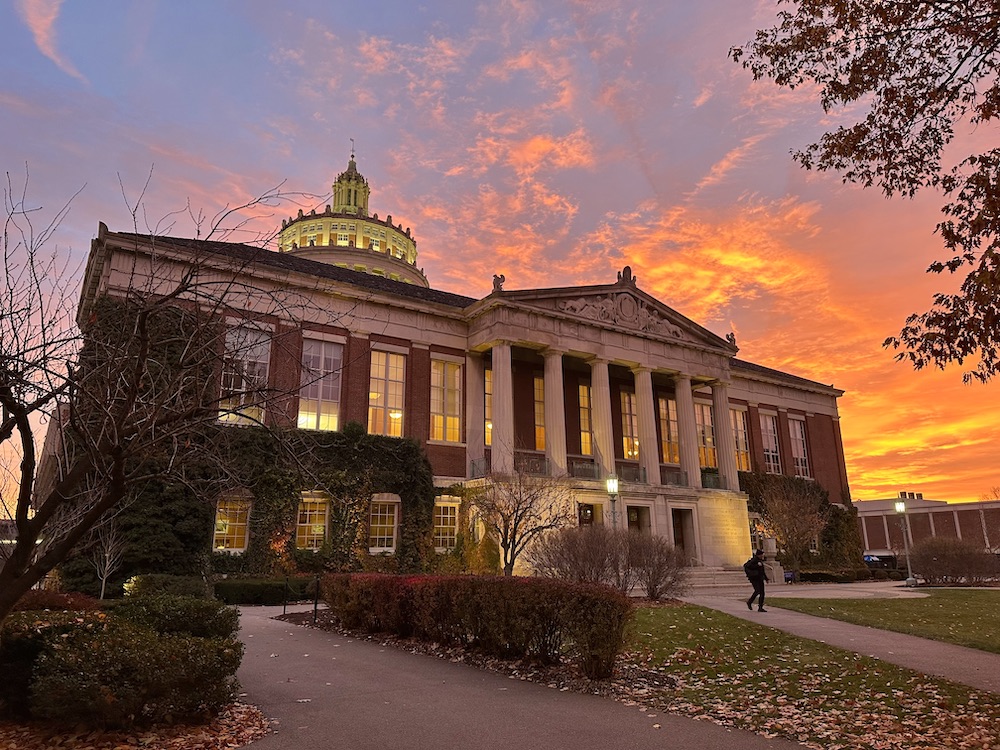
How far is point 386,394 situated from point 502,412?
558 centimetres

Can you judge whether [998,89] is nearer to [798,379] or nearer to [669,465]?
[669,465]

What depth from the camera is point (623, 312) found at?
1526 inches

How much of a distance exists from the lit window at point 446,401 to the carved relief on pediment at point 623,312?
671 cm

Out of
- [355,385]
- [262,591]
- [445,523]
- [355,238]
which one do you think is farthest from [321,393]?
[355,238]

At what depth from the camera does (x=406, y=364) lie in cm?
3391

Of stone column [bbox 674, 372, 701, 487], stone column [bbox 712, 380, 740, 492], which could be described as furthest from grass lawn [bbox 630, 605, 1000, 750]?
stone column [bbox 712, 380, 740, 492]

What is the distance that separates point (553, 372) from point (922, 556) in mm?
19758

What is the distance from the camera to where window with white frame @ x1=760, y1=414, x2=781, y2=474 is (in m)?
48.3

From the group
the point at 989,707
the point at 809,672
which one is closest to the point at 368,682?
the point at 809,672

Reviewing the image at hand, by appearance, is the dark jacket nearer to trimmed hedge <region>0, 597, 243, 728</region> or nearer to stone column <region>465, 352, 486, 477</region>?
trimmed hedge <region>0, 597, 243, 728</region>

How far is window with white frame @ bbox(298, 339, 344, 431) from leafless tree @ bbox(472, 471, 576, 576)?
7.55m

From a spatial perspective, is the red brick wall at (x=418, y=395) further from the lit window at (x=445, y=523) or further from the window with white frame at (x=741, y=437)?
the window with white frame at (x=741, y=437)

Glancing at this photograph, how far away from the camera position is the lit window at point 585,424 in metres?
39.2

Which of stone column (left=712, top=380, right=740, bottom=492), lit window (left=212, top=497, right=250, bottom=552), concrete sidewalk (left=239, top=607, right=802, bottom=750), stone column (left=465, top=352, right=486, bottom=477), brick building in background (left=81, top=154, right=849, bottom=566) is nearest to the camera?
concrete sidewalk (left=239, top=607, right=802, bottom=750)
